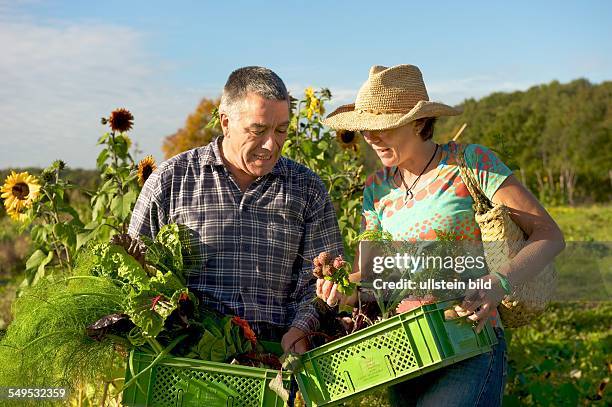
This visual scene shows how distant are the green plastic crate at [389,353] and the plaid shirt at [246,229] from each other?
0.50 metres

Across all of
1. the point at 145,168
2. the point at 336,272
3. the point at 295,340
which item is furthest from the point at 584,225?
the point at 336,272

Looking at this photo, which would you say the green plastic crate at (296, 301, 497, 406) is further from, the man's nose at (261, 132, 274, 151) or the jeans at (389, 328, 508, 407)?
the man's nose at (261, 132, 274, 151)

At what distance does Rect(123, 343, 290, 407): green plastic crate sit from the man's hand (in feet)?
0.75

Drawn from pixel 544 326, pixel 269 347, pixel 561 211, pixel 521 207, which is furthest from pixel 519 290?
pixel 561 211

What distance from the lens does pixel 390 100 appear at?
2.72 m

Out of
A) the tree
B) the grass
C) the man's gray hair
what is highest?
the tree

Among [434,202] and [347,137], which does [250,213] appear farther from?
[347,137]

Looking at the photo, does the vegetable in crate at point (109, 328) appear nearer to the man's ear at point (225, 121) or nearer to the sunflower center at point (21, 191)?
the man's ear at point (225, 121)

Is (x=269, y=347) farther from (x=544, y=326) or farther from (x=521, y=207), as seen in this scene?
(x=544, y=326)

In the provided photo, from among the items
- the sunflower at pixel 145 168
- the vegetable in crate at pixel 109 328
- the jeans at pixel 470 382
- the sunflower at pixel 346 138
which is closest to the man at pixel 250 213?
the vegetable in crate at pixel 109 328

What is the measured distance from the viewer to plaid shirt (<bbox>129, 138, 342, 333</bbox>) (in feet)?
9.63

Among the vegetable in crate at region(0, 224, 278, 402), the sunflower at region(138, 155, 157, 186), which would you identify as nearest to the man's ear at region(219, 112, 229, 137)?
the vegetable in crate at region(0, 224, 278, 402)

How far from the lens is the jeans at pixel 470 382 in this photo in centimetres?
236

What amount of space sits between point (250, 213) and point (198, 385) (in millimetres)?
785
